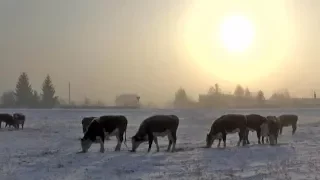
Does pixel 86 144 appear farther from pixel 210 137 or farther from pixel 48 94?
pixel 48 94

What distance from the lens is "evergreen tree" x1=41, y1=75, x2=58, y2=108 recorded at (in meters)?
141

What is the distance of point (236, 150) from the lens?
79.5ft

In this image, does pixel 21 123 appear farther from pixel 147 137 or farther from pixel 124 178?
pixel 124 178

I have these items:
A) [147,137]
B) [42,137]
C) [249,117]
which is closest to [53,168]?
[147,137]

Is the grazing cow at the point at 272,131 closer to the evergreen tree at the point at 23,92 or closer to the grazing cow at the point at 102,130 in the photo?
the grazing cow at the point at 102,130

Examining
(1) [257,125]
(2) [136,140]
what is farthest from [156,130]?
(1) [257,125]

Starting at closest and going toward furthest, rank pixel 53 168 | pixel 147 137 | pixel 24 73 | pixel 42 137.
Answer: pixel 53 168
pixel 147 137
pixel 42 137
pixel 24 73

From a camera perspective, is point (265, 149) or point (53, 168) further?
point (265, 149)

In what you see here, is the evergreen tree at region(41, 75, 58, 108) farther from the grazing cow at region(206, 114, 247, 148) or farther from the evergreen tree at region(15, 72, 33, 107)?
the grazing cow at region(206, 114, 247, 148)

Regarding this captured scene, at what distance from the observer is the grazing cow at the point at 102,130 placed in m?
26.5

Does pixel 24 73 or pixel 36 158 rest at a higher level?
pixel 24 73

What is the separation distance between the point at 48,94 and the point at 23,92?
7.46m

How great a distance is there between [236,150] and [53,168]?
30.6ft

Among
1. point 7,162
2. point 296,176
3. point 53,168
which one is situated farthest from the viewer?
point 7,162
